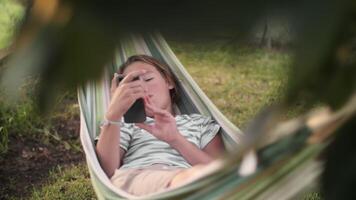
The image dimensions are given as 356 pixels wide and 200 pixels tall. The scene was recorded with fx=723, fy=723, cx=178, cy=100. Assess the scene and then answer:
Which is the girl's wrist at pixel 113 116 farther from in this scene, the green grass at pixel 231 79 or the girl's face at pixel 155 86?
the green grass at pixel 231 79

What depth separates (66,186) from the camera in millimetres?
3092

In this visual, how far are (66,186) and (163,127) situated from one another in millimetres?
812

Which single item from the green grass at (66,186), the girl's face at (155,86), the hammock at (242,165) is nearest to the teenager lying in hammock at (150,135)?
the girl's face at (155,86)

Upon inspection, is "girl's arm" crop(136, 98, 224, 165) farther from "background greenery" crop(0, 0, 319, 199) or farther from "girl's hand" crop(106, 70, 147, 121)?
"background greenery" crop(0, 0, 319, 199)

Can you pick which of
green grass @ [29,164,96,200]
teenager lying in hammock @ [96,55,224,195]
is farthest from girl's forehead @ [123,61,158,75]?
green grass @ [29,164,96,200]

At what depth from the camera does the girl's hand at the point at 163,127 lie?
2.44 metres

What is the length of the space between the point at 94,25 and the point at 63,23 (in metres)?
0.03

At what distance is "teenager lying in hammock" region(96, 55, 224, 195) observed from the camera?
2.36 meters

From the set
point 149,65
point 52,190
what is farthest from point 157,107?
point 52,190

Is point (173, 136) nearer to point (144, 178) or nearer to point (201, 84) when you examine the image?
point (144, 178)

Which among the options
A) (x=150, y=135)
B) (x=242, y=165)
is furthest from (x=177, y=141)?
(x=242, y=165)

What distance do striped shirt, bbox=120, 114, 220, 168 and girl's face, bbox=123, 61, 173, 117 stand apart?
0.07 metres

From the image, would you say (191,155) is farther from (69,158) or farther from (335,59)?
(335,59)

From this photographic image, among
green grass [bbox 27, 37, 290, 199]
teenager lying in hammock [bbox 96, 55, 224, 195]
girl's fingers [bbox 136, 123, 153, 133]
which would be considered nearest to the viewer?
green grass [bbox 27, 37, 290, 199]
